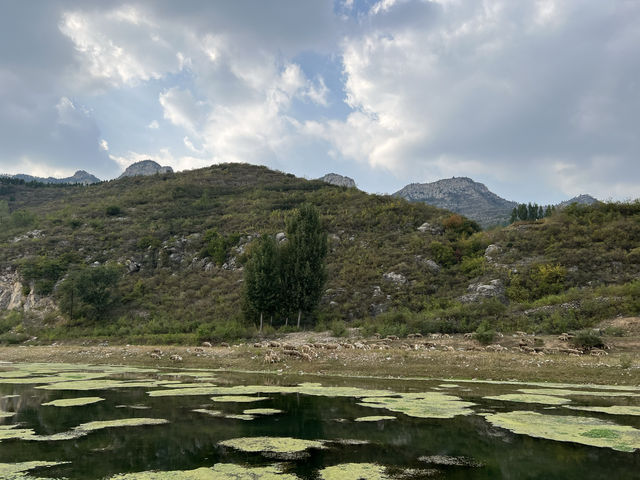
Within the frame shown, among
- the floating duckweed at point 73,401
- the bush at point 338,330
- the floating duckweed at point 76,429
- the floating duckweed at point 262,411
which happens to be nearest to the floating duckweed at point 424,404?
the floating duckweed at point 262,411

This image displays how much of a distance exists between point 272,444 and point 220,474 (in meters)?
2.24

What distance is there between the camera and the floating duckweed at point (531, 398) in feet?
45.5

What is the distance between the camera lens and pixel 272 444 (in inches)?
356

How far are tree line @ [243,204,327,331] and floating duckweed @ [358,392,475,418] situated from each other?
83.6 ft

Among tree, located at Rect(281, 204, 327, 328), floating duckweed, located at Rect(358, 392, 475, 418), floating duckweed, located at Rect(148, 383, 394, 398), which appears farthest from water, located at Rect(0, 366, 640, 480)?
tree, located at Rect(281, 204, 327, 328)

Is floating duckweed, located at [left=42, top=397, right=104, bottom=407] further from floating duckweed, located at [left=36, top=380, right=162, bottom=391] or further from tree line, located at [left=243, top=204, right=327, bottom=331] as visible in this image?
tree line, located at [left=243, top=204, right=327, bottom=331]

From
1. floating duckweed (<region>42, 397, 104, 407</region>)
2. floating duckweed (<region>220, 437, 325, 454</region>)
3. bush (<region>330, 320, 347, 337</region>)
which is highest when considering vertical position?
bush (<region>330, 320, 347, 337</region>)

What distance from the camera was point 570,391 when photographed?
16266 mm

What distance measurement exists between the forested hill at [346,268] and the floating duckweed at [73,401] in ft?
71.9

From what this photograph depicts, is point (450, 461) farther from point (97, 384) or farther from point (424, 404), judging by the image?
point (97, 384)

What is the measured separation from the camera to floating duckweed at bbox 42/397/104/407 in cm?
1368

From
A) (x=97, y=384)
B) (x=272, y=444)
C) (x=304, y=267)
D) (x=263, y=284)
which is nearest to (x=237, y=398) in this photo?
(x=272, y=444)

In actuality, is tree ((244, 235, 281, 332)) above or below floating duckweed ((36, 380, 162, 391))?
above

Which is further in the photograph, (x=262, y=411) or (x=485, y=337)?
(x=485, y=337)
